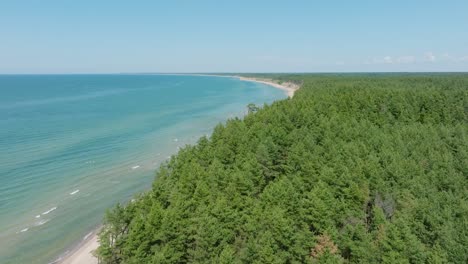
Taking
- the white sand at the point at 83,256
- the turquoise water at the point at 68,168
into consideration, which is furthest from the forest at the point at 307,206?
the turquoise water at the point at 68,168

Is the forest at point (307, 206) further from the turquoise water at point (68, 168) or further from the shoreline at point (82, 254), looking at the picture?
the turquoise water at point (68, 168)

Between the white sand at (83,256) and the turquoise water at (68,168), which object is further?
the turquoise water at (68,168)

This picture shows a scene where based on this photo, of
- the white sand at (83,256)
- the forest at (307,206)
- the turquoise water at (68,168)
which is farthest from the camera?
the turquoise water at (68,168)

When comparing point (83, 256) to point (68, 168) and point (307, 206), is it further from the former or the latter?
point (68, 168)

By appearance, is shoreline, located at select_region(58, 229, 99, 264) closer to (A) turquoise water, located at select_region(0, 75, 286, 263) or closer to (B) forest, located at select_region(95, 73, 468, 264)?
(A) turquoise water, located at select_region(0, 75, 286, 263)

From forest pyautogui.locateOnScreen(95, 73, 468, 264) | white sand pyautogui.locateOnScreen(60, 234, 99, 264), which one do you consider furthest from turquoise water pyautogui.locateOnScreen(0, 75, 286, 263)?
forest pyautogui.locateOnScreen(95, 73, 468, 264)

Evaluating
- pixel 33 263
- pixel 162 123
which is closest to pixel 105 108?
pixel 162 123
